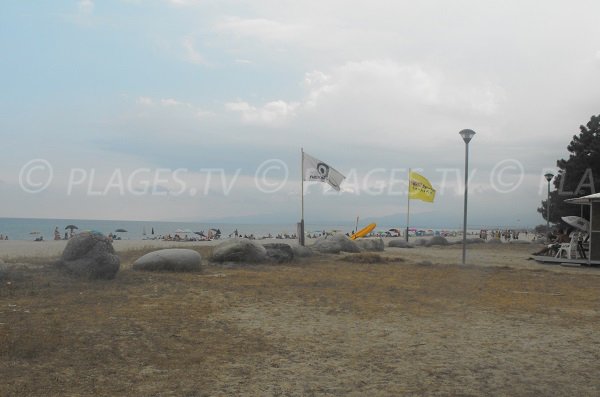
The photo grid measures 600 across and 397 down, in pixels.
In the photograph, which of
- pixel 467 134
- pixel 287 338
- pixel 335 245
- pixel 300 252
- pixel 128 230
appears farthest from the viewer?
pixel 128 230

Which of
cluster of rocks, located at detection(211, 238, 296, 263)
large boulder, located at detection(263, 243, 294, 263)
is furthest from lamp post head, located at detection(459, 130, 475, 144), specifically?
cluster of rocks, located at detection(211, 238, 296, 263)

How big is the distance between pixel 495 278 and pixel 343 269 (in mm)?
3998

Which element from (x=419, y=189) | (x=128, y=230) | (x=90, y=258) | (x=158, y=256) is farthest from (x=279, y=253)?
(x=128, y=230)

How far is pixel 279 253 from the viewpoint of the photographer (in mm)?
16109

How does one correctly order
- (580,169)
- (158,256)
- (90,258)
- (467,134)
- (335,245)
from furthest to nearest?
1. (580,169)
2. (335,245)
3. (467,134)
4. (158,256)
5. (90,258)

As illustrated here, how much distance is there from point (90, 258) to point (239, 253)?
206 inches

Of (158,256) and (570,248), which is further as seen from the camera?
(570,248)

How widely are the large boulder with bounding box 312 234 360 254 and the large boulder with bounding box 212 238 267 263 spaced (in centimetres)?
554

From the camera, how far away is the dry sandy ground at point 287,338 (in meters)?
4.73

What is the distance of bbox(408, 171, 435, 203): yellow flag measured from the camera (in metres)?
31.8

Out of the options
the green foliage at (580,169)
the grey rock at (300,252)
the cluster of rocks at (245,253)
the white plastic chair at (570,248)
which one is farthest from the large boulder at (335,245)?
the green foliage at (580,169)

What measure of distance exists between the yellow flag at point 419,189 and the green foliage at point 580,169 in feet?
25.0

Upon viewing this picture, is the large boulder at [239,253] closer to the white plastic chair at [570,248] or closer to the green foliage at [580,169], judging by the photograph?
the white plastic chair at [570,248]

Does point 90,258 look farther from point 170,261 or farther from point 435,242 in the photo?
point 435,242
